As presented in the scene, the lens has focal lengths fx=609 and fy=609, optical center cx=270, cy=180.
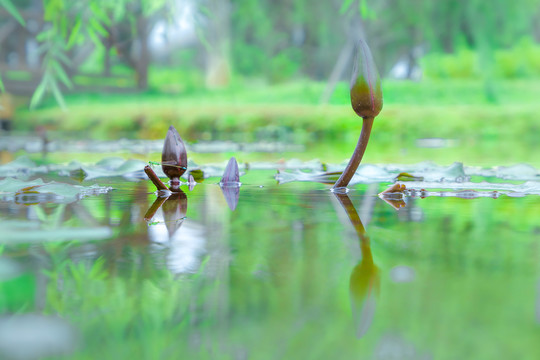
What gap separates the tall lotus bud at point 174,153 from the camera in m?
1.52

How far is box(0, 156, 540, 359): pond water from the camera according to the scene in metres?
0.46

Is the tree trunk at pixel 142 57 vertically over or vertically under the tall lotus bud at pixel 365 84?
over

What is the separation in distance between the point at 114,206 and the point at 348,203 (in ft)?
1.62

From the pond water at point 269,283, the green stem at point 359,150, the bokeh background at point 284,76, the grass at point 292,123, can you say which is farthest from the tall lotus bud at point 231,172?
the grass at point 292,123

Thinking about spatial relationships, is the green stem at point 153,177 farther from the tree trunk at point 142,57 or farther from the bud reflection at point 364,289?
the tree trunk at point 142,57

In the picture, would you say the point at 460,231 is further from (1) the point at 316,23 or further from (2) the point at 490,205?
(1) the point at 316,23

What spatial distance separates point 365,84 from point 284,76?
15464mm

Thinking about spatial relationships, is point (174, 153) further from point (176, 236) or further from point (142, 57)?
point (142, 57)

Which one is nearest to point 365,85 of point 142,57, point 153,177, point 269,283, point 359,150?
point 359,150

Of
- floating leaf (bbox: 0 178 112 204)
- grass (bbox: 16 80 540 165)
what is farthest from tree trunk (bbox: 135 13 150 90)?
floating leaf (bbox: 0 178 112 204)

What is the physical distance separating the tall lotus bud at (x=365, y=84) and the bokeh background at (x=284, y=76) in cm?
93

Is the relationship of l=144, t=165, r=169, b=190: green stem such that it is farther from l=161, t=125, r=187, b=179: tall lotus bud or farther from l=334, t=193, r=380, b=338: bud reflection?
l=334, t=193, r=380, b=338: bud reflection

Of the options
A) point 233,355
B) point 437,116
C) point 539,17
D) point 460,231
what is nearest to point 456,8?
point 437,116

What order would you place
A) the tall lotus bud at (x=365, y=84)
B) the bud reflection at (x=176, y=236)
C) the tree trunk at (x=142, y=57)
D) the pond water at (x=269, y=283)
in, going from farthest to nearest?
the tree trunk at (x=142, y=57), the tall lotus bud at (x=365, y=84), the bud reflection at (x=176, y=236), the pond water at (x=269, y=283)
